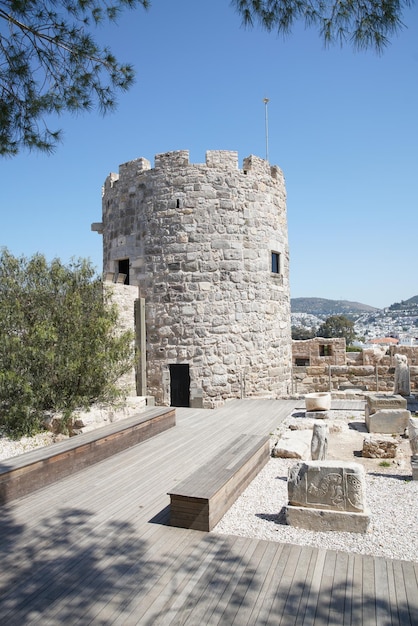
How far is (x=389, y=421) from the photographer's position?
8.66 m

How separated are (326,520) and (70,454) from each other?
3311 millimetres

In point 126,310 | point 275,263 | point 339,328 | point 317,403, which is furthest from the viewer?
point 339,328

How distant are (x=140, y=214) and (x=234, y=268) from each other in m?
2.88

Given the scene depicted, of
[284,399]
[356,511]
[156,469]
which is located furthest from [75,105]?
[284,399]

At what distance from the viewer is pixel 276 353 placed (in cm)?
1296

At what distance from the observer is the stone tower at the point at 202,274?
11781mm

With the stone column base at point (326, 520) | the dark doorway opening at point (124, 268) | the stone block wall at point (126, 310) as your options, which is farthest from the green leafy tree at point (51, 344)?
the stone column base at point (326, 520)

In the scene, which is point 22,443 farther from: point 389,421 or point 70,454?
point 389,421

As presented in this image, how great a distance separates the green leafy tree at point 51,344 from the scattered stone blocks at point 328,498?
391 centimetres

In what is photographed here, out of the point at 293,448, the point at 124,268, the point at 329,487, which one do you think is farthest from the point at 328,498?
the point at 124,268

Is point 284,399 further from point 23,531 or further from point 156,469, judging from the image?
point 23,531

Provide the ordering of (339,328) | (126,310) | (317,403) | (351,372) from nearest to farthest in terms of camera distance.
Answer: (317,403) → (126,310) → (351,372) → (339,328)

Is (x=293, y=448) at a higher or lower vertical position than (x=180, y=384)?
lower

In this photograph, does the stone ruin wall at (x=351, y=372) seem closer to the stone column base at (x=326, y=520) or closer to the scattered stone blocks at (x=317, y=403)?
the scattered stone blocks at (x=317, y=403)
